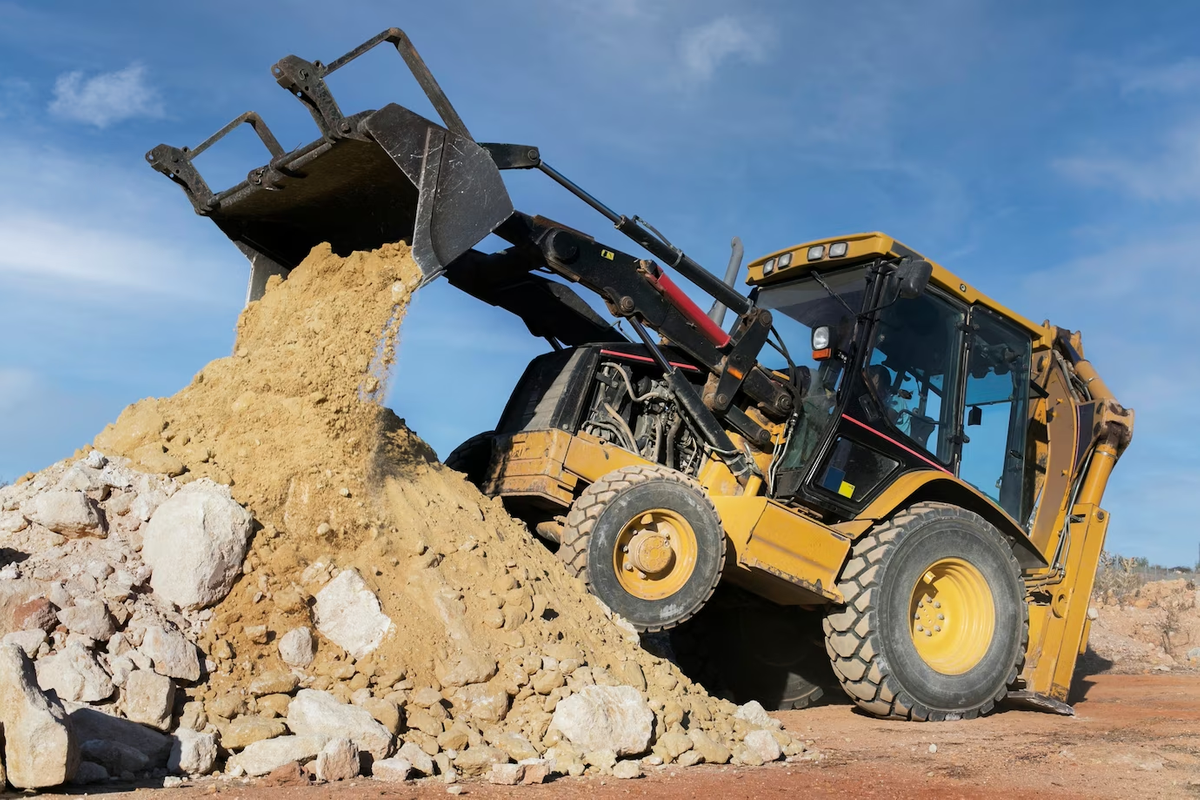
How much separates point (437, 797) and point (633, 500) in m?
2.45

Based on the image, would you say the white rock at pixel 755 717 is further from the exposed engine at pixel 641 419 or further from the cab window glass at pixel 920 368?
the cab window glass at pixel 920 368

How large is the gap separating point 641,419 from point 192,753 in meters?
3.58

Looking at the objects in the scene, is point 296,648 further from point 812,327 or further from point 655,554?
point 812,327

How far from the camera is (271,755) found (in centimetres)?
420

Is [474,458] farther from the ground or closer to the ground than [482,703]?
farther from the ground

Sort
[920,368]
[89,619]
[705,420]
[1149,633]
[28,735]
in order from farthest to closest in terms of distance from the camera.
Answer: [1149,633]
[920,368]
[705,420]
[89,619]
[28,735]

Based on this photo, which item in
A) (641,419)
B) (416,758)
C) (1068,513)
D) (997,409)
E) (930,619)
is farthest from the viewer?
(1068,513)

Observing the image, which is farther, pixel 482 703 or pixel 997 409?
pixel 997 409

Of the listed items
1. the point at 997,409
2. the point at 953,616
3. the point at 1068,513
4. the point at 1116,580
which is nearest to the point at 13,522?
the point at 953,616

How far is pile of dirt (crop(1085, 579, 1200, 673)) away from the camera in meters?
12.1

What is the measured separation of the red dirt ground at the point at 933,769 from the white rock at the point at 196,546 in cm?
105

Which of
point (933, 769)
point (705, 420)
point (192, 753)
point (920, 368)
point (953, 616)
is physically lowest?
point (192, 753)

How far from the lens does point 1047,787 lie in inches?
→ 192

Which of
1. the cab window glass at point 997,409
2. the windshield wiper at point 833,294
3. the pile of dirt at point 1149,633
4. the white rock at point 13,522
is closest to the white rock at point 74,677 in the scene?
the white rock at point 13,522
